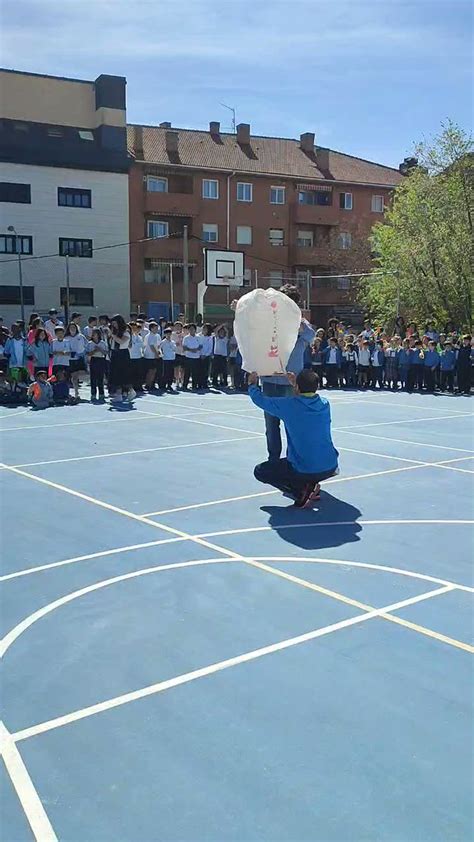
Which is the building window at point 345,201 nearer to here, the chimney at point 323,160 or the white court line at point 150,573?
the chimney at point 323,160

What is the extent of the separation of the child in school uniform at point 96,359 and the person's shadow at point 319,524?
32.9ft

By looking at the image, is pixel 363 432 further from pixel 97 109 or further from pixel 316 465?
pixel 97 109

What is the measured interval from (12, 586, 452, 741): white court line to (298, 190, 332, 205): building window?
48.2 meters

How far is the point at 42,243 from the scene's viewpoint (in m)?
42.6

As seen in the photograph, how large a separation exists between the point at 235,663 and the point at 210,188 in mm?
46513

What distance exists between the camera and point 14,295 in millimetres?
41812

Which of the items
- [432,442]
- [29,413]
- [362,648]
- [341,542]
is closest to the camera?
[362,648]

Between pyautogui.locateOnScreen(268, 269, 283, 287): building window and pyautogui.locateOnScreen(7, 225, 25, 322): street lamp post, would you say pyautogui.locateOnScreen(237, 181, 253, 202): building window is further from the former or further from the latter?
pyautogui.locateOnScreen(7, 225, 25, 322): street lamp post

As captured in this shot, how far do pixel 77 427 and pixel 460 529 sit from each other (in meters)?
7.49

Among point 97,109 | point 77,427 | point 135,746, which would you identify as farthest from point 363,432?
point 97,109

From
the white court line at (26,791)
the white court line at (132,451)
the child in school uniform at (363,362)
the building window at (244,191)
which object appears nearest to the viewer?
the white court line at (26,791)

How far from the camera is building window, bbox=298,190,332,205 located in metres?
50.2

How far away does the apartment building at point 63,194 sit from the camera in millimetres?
41750

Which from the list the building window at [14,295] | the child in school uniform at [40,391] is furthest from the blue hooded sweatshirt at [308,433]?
the building window at [14,295]
